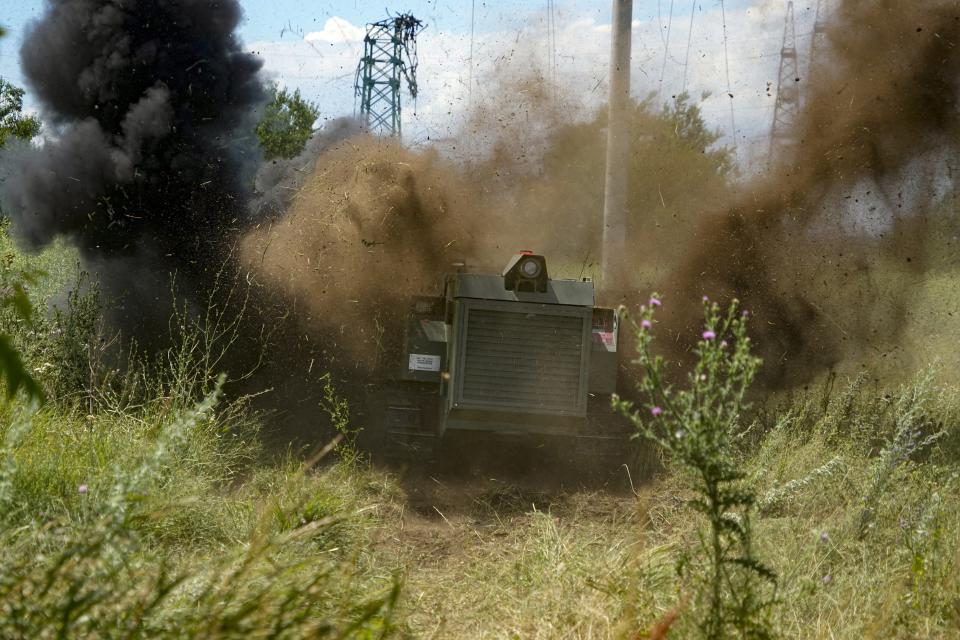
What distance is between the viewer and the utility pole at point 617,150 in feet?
37.9

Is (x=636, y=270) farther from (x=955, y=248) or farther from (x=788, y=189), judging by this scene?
(x=955, y=248)

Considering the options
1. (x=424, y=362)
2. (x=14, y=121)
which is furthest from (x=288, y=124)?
(x=424, y=362)

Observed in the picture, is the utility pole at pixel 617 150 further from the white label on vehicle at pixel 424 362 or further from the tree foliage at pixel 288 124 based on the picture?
the tree foliage at pixel 288 124

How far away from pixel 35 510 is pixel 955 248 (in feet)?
37.6

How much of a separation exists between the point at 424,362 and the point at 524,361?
39.3 inches

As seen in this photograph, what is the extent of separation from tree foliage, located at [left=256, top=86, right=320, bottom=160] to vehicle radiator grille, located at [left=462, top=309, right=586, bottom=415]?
706 inches

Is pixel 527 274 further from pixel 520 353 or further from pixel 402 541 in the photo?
pixel 402 541

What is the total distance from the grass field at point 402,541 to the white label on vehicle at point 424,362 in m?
0.95

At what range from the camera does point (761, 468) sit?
20.1 feet

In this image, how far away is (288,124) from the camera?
32.2m

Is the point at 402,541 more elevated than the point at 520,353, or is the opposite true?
the point at 520,353

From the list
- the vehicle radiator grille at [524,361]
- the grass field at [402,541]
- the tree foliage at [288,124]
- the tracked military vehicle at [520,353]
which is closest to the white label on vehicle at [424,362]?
the tracked military vehicle at [520,353]

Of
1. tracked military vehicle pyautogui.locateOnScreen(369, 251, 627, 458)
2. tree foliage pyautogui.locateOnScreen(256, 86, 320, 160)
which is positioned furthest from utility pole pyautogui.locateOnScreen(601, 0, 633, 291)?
tree foliage pyautogui.locateOnScreen(256, 86, 320, 160)

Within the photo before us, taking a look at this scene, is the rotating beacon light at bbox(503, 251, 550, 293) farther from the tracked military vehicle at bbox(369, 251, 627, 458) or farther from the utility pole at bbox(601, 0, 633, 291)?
the utility pole at bbox(601, 0, 633, 291)
